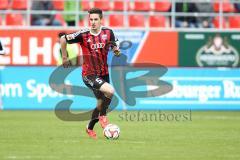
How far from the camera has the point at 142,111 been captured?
2308 cm

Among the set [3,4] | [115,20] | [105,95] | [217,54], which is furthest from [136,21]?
[105,95]

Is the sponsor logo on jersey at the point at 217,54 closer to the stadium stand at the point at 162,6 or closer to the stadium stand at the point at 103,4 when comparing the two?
the stadium stand at the point at 162,6

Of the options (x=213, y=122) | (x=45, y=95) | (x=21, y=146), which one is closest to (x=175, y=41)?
(x=45, y=95)

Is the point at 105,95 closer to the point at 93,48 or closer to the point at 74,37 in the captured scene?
the point at 93,48

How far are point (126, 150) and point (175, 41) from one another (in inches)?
597

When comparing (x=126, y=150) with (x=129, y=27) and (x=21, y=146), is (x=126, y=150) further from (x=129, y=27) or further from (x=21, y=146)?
(x=129, y=27)

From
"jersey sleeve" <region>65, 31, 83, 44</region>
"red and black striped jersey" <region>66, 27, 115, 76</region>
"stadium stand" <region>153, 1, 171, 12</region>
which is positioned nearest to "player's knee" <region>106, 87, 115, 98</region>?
"red and black striped jersey" <region>66, 27, 115, 76</region>

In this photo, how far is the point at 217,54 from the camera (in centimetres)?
2780

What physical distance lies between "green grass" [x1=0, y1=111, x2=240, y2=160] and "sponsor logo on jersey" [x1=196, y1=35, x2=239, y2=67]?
21.4 feet

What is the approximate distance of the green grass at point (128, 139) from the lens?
11.8 metres

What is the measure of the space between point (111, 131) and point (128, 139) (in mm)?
479

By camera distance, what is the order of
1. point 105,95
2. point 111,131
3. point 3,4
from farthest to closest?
point 3,4 → point 105,95 → point 111,131

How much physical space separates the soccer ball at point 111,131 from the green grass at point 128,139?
0.39ft

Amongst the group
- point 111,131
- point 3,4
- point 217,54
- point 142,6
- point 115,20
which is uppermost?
point 3,4
